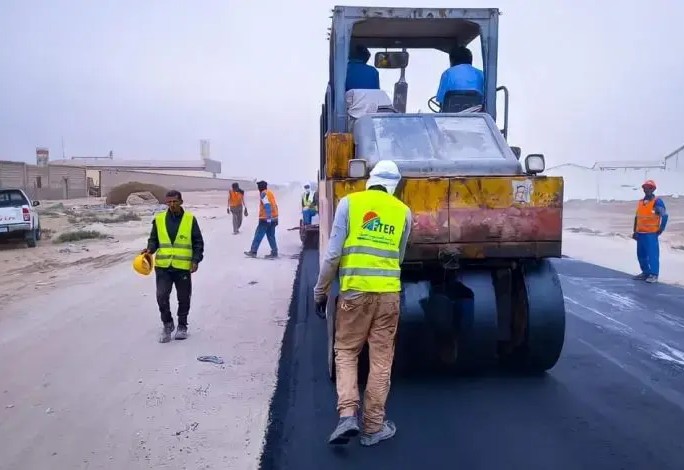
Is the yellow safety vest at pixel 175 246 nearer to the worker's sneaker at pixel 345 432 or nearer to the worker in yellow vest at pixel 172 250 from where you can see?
the worker in yellow vest at pixel 172 250

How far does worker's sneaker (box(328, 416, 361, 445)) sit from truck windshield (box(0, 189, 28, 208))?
15.4m

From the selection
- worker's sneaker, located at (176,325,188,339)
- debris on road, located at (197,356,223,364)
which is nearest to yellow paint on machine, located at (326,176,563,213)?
debris on road, located at (197,356,223,364)

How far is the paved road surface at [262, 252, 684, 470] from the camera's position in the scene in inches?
178

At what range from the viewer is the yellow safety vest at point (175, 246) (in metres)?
7.62

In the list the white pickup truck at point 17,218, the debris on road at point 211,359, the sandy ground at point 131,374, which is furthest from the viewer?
the white pickup truck at point 17,218

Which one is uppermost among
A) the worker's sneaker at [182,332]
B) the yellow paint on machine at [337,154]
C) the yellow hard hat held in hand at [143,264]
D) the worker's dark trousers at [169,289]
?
the yellow paint on machine at [337,154]

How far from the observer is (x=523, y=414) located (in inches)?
209

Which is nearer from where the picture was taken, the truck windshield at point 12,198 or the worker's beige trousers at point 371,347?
the worker's beige trousers at point 371,347

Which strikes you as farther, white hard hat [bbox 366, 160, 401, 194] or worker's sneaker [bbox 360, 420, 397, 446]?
white hard hat [bbox 366, 160, 401, 194]

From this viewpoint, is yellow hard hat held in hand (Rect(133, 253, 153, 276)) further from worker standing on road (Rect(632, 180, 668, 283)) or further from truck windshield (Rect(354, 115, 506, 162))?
worker standing on road (Rect(632, 180, 668, 283))

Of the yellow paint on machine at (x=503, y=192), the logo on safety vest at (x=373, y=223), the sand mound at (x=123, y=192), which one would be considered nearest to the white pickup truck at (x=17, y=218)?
the yellow paint on machine at (x=503, y=192)

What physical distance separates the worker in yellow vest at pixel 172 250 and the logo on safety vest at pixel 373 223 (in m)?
3.34

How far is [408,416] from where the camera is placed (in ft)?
17.4

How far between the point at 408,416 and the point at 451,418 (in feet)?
1.05
